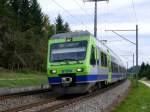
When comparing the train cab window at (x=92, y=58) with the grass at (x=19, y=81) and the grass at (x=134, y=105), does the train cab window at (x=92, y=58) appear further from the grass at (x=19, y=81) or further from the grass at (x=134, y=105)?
the grass at (x=19, y=81)

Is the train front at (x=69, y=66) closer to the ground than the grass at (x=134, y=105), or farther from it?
farther from it

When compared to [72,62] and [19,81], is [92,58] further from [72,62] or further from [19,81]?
[19,81]

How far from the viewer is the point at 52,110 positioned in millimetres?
15078

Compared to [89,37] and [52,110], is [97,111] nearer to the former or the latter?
[52,110]

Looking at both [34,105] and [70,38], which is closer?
[34,105]

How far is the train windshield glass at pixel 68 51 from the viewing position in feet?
71.4

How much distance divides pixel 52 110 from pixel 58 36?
846 cm

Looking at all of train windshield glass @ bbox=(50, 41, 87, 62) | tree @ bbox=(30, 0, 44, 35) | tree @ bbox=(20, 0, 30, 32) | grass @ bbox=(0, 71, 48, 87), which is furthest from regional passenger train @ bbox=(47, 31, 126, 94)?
tree @ bbox=(30, 0, 44, 35)

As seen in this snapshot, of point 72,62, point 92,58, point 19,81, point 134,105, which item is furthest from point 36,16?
point 134,105

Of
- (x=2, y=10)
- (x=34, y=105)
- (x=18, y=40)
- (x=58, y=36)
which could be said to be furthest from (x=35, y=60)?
(x=34, y=105)

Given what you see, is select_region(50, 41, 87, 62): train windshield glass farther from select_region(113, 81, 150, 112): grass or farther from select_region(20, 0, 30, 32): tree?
select_region(20, 0, 30, 32): tree

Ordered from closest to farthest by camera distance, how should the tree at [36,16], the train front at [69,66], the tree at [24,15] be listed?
the train front at [69,66] → the tree at [24,15] → the tree at [36,16]

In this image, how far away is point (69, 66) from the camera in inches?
840

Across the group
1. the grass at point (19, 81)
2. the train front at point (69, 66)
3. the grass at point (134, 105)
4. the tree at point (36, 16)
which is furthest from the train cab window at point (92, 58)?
the tree at point (36, 16)
